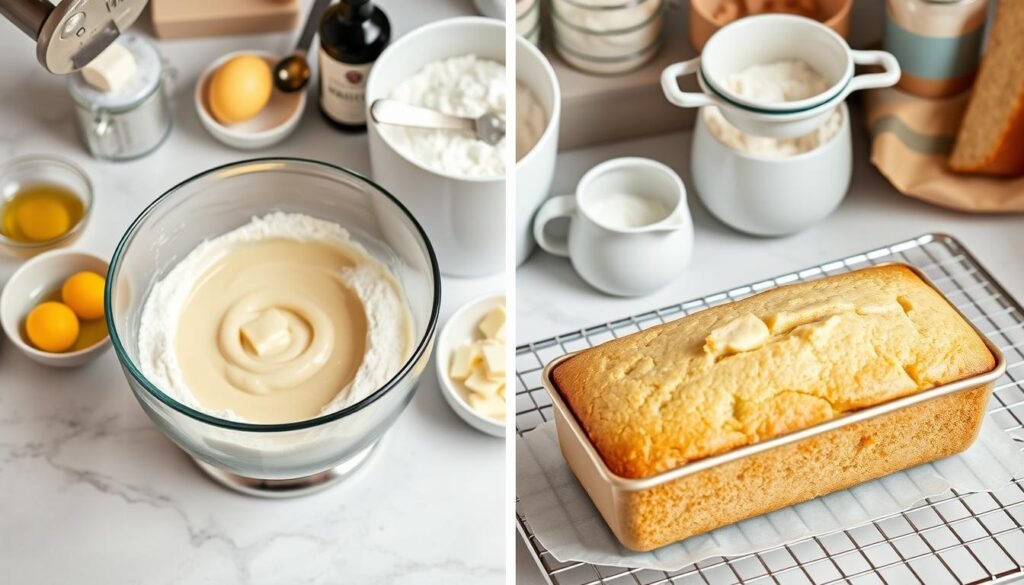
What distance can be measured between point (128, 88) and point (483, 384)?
0.41 m

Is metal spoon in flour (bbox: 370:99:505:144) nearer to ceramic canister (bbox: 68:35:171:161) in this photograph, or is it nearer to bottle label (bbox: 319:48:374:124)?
bottle label (bbox: 319:48:374:124)

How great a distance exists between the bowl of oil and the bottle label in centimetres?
23

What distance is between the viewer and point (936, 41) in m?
1.08

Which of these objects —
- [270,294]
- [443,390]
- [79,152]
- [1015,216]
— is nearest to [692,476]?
[443,390]

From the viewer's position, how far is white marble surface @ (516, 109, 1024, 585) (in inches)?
42.2

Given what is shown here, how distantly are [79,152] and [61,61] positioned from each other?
0.37 m

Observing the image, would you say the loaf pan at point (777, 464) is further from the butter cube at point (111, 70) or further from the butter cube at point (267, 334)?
the butter cube at point (111, 70)

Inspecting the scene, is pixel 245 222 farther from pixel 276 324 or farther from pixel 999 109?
pixel 999 109

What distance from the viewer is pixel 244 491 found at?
96 centimetres

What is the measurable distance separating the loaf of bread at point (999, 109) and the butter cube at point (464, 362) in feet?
1.54

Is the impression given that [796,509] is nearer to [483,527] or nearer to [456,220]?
[483,527]

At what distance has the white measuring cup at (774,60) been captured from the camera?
3.14 feet

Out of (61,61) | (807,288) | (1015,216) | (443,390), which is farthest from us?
(1015,216)

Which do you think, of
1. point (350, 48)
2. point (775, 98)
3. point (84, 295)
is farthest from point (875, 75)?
point (84, 295)
